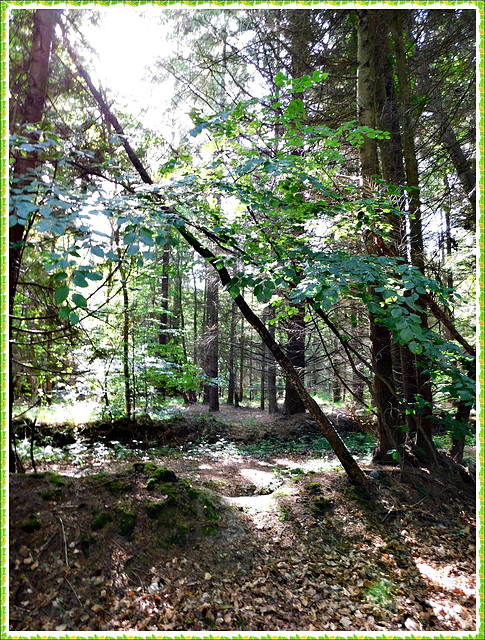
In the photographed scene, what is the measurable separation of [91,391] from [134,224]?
587cm

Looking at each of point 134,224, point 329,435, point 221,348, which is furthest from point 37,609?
point 221,348

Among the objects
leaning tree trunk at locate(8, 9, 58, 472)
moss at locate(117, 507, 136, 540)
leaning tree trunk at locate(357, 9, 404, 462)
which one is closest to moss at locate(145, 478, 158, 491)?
moss at locate(117, 507, 136, 540)

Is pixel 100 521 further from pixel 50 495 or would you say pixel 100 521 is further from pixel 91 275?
pixel 91 275

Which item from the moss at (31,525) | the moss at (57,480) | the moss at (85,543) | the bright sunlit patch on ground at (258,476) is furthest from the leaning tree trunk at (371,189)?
the moss at (31,525)

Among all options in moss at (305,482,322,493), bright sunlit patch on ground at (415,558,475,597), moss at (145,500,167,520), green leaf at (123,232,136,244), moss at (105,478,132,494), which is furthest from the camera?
moss at (305,482,322,493)

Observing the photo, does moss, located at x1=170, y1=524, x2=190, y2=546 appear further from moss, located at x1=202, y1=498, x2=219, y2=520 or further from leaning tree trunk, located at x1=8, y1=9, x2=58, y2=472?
leaning tree trunk, located at x1=8, y1=9, x2=58, y2=472

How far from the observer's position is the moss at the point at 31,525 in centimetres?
287

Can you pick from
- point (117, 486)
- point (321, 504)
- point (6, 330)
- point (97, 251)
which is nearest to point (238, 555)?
point (321, 504)

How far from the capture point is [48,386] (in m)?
8.70

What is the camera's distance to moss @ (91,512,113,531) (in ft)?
10.4

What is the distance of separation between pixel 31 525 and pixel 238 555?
6.80 ft

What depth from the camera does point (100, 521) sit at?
10.5 feet

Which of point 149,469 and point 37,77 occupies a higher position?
point 37,77

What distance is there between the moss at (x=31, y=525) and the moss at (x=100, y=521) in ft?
1.56
